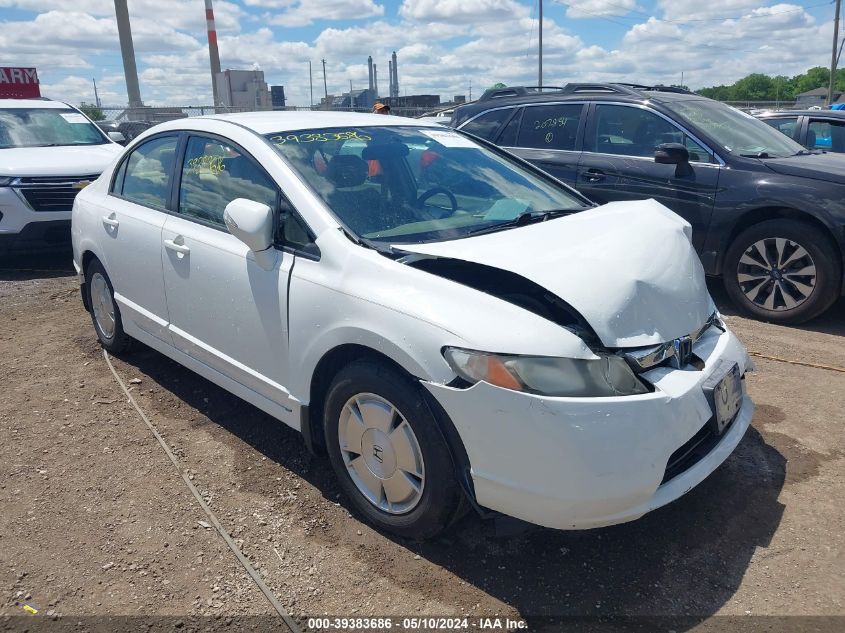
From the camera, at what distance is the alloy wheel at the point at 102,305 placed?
4.77m

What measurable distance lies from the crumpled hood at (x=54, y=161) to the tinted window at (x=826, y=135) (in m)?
8.00

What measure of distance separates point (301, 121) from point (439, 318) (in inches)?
68.7

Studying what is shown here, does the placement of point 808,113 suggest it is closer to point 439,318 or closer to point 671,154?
point 671,154

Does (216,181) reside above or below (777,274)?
above

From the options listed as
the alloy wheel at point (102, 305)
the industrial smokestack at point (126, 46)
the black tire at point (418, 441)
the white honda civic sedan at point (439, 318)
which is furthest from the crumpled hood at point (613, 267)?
the industrial smokestack at point (126, 46)

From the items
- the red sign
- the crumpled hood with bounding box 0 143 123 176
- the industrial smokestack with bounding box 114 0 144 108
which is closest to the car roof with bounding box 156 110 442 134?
the crumpled hood with bounding box 0 143 123 176

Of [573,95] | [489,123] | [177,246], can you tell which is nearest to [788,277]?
[573,95]

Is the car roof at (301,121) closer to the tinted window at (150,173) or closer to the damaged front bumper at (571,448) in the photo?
the tinted window at (150,173)

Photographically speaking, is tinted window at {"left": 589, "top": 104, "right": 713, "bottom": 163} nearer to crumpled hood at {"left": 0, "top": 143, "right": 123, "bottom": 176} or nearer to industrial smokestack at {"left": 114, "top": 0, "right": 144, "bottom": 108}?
crumpled hood at {"left": 0, "top": 143, "right": 123, "bottom": 176}

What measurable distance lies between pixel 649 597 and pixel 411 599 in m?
0.85

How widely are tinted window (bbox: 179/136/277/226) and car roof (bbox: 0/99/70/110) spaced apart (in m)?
6.75

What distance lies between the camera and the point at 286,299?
9.98 ft

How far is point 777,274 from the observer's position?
545 centimetres

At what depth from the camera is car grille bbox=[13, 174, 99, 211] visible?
7.47 metres
